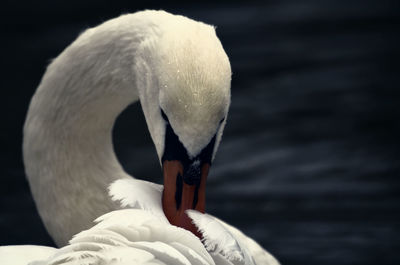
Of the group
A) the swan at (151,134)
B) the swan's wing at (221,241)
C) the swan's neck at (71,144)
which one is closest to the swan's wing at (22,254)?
Result: the swan at (151,134)

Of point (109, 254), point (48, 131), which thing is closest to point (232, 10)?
point (48, 131)

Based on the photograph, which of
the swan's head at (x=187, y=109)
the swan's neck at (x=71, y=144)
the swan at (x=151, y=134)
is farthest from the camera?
the swan's neck at (x=71, y=144)

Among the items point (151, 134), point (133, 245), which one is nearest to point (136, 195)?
point (133, 245)

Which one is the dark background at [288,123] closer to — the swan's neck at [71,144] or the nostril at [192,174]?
the swan's neck at [71,144]

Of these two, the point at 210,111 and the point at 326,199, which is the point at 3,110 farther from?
the point at 210,111

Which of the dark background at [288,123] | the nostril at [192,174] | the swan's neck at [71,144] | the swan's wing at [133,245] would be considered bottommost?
the dark background at [288,123]

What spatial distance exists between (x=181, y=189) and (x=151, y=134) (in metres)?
0.29

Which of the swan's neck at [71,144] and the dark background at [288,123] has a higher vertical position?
the swan's neck at [71,144]

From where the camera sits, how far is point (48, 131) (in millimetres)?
4605

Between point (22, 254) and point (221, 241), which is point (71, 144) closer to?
point (22, 254)

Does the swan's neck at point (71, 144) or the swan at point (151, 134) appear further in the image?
the swan's neck at point (71, 144)

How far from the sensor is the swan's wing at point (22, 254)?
11.1ft

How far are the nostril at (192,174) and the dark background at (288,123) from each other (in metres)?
2.03

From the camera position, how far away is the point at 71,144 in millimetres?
4613
